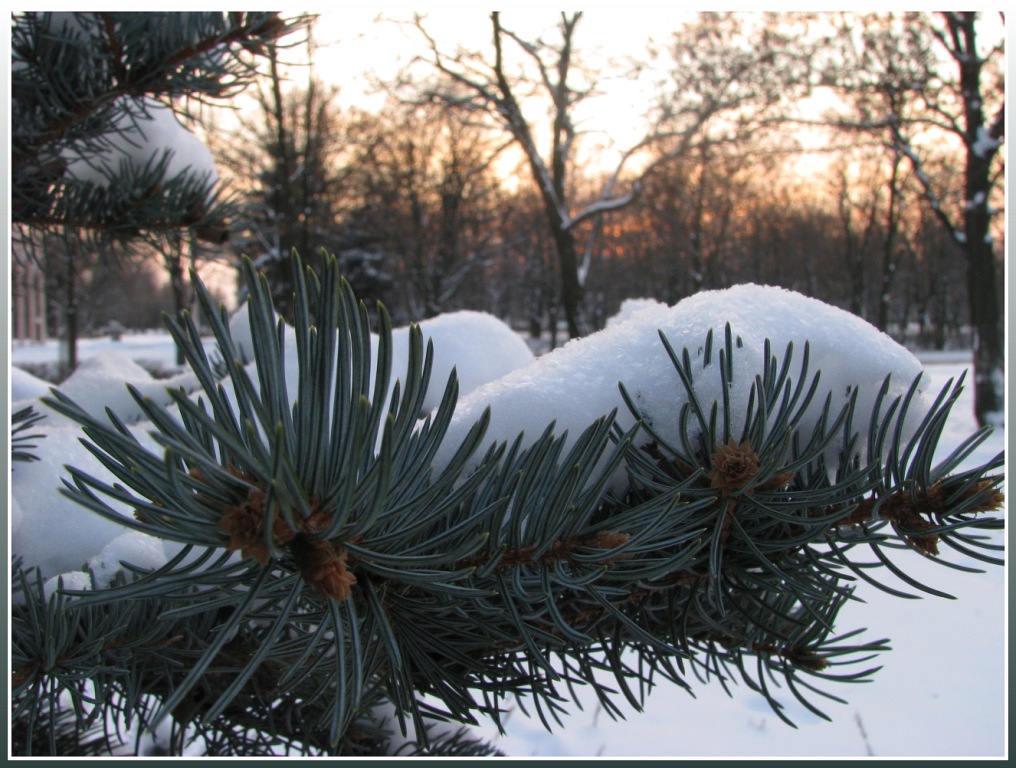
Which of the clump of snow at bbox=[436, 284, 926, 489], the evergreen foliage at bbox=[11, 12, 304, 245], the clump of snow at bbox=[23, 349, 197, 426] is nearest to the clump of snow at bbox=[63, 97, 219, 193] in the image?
the evergreen foliage at bbox=[11, 12, 304, 245]

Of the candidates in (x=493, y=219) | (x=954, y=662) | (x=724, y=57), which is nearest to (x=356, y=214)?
(x=493, y=219)

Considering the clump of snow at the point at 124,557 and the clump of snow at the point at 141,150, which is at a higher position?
the clump of snow at the point at 141,150

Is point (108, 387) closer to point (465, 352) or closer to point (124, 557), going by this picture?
point (124, 557)

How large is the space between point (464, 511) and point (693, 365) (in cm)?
13

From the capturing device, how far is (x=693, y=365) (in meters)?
0.32

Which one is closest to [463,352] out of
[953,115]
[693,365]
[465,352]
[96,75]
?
[465,352]

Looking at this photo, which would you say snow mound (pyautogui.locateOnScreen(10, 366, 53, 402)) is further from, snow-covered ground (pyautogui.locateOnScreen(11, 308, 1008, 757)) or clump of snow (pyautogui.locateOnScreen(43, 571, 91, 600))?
snow-covered ground (pyautogui.locateOnScreen(11, 308, 1008, 757))

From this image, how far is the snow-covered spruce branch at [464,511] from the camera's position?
21 centimetres

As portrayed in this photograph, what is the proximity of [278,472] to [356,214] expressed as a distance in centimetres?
1225

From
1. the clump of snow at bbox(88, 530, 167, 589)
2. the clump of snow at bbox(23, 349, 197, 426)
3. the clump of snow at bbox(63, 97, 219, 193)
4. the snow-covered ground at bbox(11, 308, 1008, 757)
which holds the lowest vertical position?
the snow-covered ground at bbox(11, 308, 1008, 757)

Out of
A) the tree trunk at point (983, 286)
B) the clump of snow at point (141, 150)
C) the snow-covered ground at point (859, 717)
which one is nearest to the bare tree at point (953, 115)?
the tree trunk at point (983, 286)

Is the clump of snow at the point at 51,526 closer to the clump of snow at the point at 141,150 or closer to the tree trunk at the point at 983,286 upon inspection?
the clump of snow at the point at 141,150

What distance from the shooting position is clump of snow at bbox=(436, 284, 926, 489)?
1.03 feet

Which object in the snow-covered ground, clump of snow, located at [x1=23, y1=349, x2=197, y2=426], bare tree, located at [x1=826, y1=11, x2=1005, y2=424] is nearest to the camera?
clump of snow, located at [x1=23, y1=349, x2=197, y2=426]
